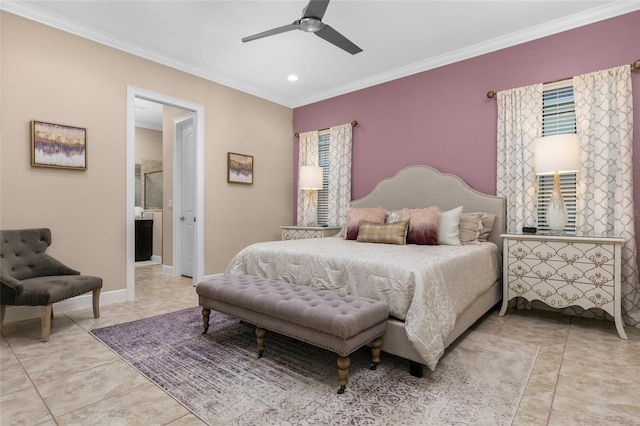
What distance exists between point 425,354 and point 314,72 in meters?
3.89

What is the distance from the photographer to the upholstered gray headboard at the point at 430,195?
3713mm

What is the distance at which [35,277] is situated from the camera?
9.70ft

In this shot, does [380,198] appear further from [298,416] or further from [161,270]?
[161,270]

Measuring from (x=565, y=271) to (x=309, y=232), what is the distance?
302 cm

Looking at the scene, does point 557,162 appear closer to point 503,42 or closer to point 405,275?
point 503,42

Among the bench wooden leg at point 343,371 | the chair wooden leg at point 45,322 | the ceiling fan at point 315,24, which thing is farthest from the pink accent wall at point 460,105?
the chair wooden leg at point 45,322

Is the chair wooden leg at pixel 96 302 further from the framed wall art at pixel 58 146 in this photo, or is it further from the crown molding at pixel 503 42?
the crown molding at pixel 503 42

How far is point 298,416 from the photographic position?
1661mm

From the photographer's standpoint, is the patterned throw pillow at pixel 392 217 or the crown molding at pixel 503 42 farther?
the patterned throw pillow at pixel 392 217

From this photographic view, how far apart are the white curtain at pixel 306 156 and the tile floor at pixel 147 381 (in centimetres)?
302

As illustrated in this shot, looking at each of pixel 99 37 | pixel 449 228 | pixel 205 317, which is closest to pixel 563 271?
pixel 449 228

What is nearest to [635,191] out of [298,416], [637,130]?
[637,130]

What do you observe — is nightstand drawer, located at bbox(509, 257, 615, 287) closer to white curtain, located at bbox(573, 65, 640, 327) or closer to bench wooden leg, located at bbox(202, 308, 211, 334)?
white curtain, located at bbox(573, 65, 640, 327)

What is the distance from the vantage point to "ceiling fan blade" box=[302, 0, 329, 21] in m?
2.48
